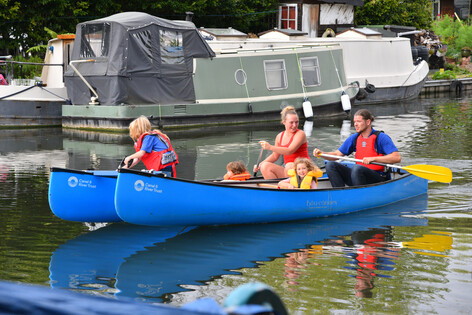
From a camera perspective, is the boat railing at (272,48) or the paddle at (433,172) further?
the boat railing at (272,48)

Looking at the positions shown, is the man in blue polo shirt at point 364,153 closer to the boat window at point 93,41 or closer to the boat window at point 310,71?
the boat window at point 93,41

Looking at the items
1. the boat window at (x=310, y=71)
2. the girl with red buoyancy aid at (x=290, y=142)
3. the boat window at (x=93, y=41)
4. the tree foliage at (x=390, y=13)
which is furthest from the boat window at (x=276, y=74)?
the tree foliage at (x=390, y=13)

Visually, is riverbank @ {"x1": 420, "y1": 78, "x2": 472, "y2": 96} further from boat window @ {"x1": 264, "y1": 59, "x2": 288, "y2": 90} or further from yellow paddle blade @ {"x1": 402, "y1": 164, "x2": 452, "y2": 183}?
yellow paddle blade @ {"x1": 402, "y1": 164, "x2": 452, "y2": 183}

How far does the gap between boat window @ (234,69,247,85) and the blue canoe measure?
12194 millimetres

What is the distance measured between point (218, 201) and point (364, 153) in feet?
8.44

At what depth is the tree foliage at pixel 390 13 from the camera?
37.5m

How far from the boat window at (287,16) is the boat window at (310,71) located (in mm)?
10518

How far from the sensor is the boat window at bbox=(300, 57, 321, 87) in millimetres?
24047

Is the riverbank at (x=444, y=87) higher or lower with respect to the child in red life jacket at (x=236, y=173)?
higher

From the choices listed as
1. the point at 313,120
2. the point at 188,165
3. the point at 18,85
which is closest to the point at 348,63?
the point at 313,120

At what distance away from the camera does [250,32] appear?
33500mm

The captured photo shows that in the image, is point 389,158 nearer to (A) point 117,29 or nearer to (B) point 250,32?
(A) point 117,29

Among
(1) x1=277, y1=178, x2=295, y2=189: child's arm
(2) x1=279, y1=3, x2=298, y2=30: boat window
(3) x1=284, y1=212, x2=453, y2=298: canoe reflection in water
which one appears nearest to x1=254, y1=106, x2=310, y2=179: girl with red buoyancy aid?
(1) x1=277, y1=178, x2=295, y2=189: child's arm

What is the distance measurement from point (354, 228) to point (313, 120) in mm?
14219
